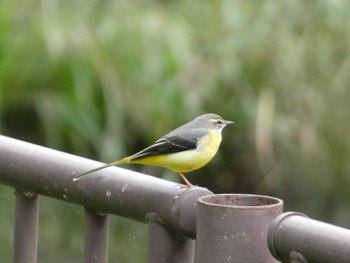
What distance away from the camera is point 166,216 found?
161 cm

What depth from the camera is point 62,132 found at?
649 cm

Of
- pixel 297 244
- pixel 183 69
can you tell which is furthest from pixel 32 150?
pixel 183 69

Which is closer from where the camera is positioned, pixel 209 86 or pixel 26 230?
pixel 26 230

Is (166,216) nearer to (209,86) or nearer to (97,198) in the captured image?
(97,198)

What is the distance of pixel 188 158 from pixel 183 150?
3cm

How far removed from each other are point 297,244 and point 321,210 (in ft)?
17.2

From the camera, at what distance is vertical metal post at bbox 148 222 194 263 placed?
1.62m

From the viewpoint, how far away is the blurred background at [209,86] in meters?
6.47

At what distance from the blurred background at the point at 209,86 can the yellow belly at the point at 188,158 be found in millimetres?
3540

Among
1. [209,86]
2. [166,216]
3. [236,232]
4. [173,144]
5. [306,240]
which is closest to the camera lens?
[306,240]

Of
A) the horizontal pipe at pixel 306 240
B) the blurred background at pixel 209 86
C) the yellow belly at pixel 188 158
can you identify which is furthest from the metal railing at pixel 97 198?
the blurred background at pixel 209 86

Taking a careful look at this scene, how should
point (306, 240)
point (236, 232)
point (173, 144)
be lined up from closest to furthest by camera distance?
point (306, 240) → point (236, 232) → point (173, 144)

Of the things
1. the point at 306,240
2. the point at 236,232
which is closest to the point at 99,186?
the point at 236,232

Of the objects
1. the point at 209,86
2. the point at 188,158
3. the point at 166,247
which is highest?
the point at 209,86
